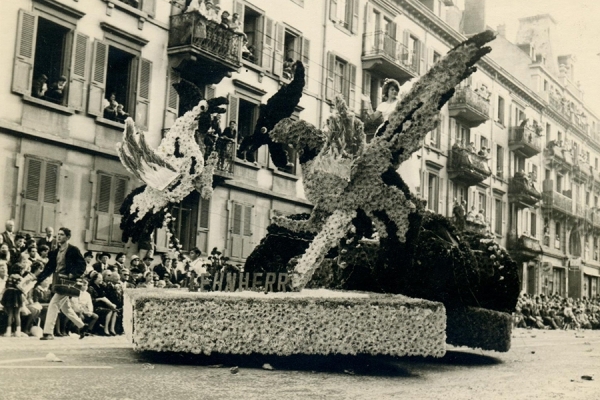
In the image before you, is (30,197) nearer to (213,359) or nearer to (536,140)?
(213,359)

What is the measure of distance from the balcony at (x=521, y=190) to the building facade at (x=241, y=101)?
16 cm

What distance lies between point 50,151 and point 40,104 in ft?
3.06

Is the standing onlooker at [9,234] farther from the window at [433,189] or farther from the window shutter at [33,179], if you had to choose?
the window at [433,189]

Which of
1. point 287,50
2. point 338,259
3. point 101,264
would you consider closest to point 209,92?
point 287,50

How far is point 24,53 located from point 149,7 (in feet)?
13.2

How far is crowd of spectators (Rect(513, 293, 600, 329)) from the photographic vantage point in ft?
82.6

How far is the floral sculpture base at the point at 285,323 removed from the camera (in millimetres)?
9250

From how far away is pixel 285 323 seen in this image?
955cm

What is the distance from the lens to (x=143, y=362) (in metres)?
9.50

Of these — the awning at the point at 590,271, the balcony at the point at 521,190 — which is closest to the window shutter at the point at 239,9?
the awning at the point at 590,271

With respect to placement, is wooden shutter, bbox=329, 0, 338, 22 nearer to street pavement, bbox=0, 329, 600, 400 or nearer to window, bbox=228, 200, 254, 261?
window, bbox=228, 200, 254, 261

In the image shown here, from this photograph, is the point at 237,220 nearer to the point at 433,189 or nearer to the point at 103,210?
the point at 103,210

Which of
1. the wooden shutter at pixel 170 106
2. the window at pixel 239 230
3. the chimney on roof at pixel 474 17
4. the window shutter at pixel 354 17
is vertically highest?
the chimney on roof at pixel 474 17

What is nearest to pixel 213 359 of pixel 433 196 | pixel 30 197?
pixel 30 197
